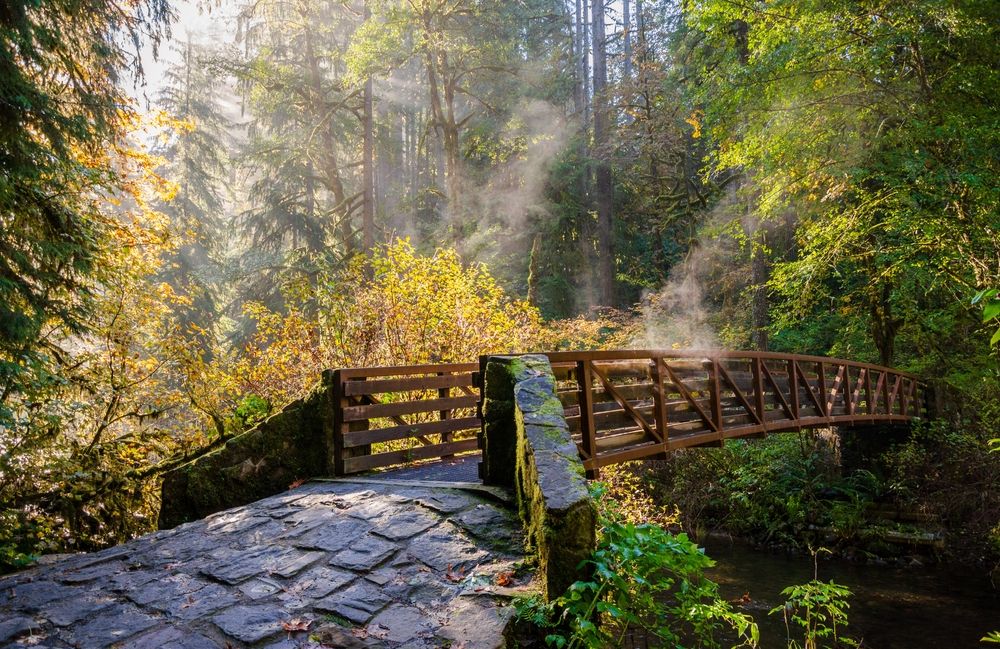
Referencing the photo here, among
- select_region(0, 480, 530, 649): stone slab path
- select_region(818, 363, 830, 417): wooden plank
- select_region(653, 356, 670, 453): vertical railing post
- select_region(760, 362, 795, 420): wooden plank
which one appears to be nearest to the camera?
select_region(0, 480, 530, 649): stone slab path

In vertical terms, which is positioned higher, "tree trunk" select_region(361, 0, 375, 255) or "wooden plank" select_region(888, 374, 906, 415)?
"tree trunk" select_region(361, 0, 375, 255)

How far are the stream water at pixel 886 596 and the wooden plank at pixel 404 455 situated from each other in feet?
15.3

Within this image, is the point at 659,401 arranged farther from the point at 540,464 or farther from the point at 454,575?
the point at 454,575

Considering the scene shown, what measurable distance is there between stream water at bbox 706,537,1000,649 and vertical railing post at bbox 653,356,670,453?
10.5ft

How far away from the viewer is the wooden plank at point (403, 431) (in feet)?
22.5

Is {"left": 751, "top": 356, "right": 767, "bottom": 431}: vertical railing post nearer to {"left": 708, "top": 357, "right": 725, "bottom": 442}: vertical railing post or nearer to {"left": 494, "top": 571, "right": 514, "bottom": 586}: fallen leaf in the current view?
{"left": 708, "top": 357, "right": 725, "bottom": 442}: vertical railing post

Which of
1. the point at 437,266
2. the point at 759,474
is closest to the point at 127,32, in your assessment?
the point at 437,266

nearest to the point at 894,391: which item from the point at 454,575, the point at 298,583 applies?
the point at 454,575

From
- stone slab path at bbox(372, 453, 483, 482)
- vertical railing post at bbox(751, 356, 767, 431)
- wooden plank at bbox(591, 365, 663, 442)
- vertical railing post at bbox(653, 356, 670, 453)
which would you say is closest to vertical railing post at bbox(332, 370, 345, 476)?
stone slab path at bbox(372, 453, 483, 482)

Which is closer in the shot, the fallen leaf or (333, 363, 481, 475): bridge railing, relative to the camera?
the fallen leaf

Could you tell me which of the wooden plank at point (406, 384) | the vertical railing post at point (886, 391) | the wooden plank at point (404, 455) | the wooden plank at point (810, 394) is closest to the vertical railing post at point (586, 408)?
the wooden plank at point (406, 384)

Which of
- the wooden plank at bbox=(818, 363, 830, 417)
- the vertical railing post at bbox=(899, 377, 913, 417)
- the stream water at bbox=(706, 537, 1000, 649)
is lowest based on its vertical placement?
the stream water at bbox=(706, 537, 1000, 649)

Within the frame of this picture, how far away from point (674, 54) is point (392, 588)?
20.4m

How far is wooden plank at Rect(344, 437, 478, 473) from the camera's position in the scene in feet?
22.7
